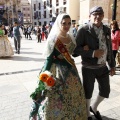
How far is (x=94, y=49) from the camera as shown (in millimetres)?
2762

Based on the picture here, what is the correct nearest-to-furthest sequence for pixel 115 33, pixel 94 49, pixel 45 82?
pixel 45 82, pixel 94 49, pixel 115 33

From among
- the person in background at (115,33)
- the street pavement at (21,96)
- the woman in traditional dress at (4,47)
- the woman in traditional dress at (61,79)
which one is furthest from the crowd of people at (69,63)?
the woman in traditional dress at (4,47)

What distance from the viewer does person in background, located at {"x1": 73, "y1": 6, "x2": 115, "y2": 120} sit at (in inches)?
→ 106

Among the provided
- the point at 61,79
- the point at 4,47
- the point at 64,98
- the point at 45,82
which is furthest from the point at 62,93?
the point at 4,47

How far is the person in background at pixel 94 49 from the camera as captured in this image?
8.84ft

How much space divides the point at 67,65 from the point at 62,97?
42 centimetres

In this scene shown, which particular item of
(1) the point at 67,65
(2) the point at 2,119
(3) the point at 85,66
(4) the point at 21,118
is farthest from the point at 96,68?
(2) the point at 2,119

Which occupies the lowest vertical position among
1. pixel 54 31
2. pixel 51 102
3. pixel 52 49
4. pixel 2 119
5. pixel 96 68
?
pixel 2 119

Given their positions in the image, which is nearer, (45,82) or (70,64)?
(45,82)

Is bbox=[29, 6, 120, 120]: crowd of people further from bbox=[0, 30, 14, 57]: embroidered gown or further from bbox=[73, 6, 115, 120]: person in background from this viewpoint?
bbox=[0, 30, 14, 57]: embroidered gown

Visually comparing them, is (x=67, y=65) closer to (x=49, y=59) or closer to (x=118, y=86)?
(x=49, y=59)

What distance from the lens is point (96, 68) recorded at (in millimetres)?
2854

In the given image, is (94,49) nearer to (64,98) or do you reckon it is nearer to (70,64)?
(70,64)

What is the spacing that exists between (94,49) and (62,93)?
73cm
